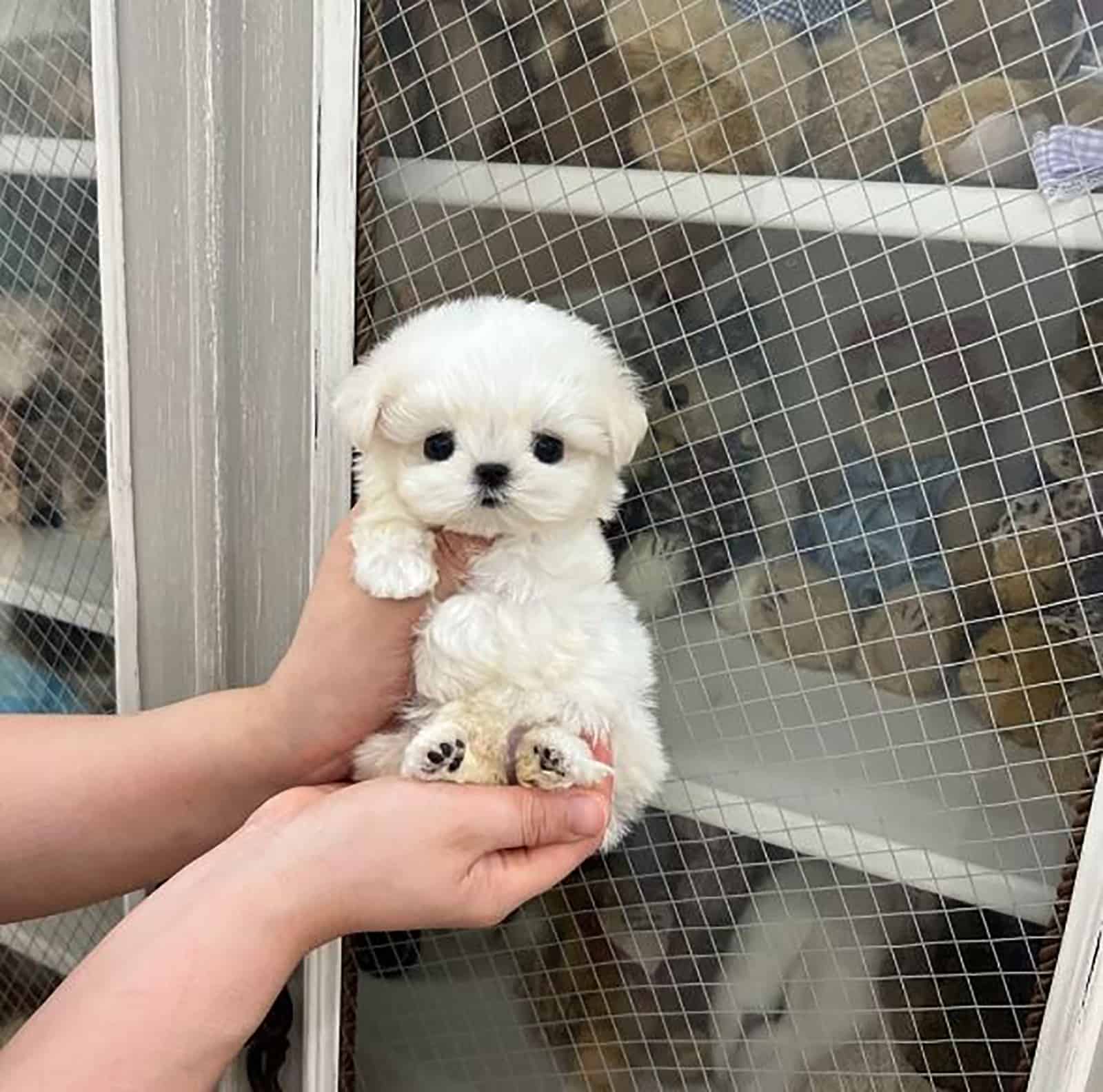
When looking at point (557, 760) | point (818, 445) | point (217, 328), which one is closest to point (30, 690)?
point (217, 328)

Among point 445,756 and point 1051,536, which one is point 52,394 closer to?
point 445,756

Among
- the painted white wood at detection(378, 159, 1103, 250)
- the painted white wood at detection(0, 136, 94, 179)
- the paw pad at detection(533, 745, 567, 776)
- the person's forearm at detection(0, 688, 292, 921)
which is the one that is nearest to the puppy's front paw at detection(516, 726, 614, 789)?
the paw pad at detection(533, 745, 567, 776)

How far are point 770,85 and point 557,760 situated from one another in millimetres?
408

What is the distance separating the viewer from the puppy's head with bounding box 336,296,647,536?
64cm

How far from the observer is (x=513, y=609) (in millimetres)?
693

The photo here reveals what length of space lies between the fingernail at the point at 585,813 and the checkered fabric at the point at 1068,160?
413mm

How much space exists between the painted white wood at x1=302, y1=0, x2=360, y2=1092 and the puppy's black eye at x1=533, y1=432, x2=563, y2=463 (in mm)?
242

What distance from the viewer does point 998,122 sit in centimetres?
65

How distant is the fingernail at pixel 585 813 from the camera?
70 centimetres

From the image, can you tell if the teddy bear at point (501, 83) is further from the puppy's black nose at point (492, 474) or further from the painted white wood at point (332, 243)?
the puppy's black nose at point (492, 474)

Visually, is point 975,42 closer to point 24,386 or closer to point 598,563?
point 598,563

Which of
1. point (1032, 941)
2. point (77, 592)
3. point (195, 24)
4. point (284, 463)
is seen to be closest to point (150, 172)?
point (195, 24)

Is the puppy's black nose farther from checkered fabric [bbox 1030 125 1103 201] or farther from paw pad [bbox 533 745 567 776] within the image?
checkered fabric [bbox 1030 125 1103 201]

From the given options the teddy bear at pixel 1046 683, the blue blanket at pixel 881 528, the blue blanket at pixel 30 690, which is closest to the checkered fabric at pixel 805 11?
the blue blanket at pixel 881 528
